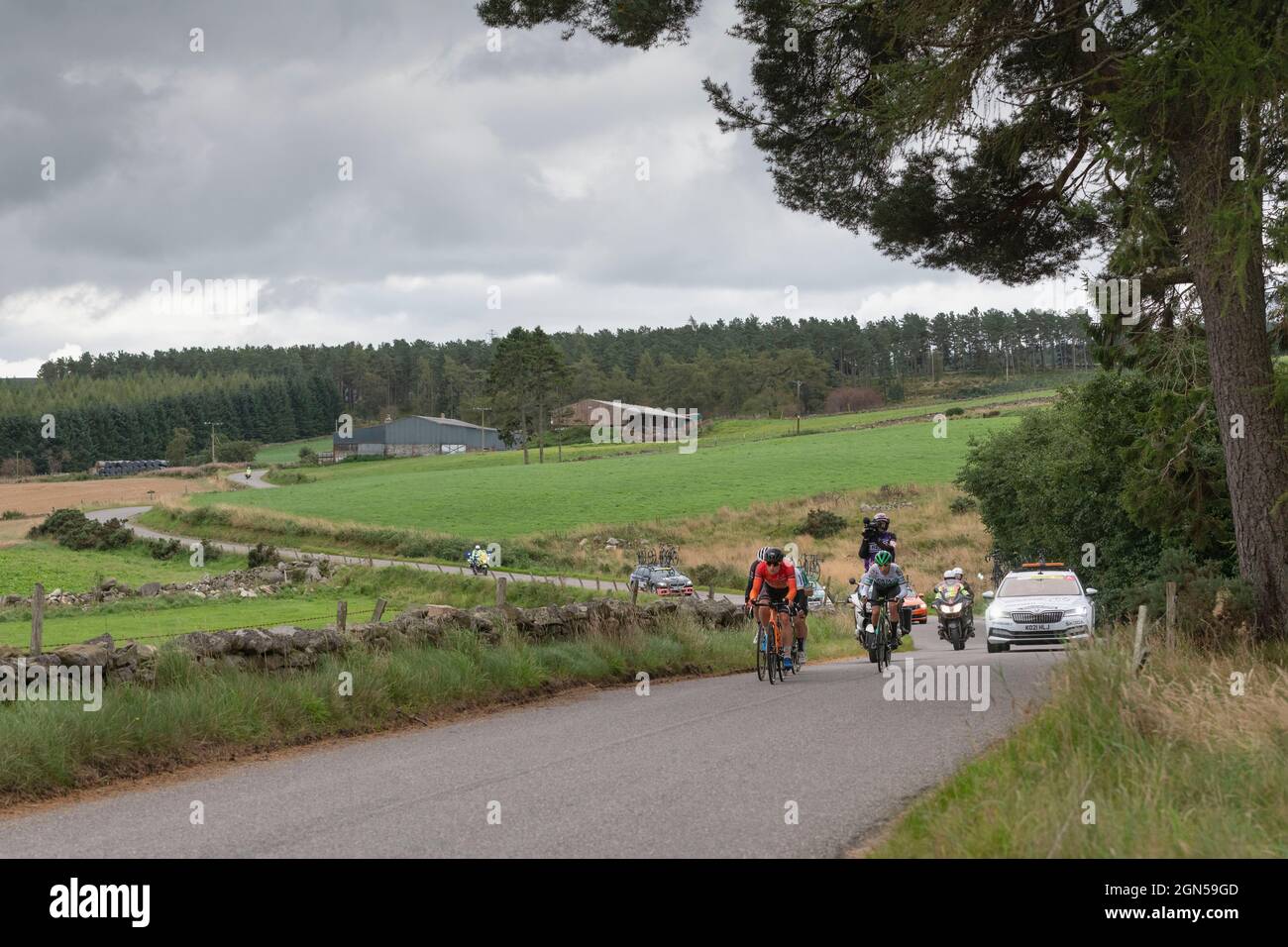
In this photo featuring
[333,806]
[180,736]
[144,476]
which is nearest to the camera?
[333,806]

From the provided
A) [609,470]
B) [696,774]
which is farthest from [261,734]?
[609,470]

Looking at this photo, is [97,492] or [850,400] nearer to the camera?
[97,492]

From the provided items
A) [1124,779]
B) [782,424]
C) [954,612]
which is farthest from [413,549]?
[782,424]

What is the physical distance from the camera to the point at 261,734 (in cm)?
1115

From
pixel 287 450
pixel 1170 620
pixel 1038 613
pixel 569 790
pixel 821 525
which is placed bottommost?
pixel 821 525

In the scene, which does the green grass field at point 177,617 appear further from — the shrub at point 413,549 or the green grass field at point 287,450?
the green grass field at point 287,450

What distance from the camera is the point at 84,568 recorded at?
57.4m

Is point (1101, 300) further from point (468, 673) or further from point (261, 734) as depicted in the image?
point (261, 734)

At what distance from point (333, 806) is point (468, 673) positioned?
19.1 ft

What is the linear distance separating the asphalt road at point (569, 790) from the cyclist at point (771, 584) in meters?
2.70

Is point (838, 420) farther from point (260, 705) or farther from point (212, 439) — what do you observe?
point (260, 705)

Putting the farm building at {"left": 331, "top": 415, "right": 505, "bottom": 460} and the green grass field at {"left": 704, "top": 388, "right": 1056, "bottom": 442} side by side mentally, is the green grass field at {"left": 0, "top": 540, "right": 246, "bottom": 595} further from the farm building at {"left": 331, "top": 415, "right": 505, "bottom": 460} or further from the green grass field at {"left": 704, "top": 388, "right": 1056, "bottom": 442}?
the farm building at {"left": 331, "top": 415, "right": 505, "bottom": 460}

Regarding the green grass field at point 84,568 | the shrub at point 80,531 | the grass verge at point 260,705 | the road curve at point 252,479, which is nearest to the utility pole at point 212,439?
the road curve at point 252,479

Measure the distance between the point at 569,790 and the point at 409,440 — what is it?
143 metres
